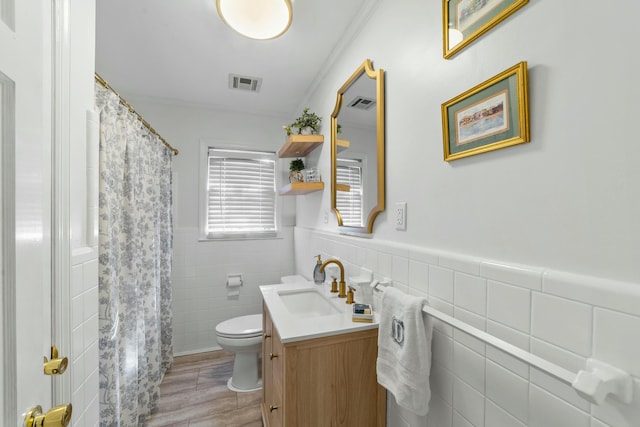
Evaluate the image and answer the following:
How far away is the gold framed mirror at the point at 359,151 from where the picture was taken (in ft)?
4.44

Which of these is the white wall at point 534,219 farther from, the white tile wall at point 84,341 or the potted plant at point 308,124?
the white tile wall at point 84,341

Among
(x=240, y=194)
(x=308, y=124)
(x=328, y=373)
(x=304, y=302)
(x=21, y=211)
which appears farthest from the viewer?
(x=240, y=194)

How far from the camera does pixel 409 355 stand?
0.92 m

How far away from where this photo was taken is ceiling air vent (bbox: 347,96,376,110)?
4.73ft

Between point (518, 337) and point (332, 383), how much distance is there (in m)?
0.74

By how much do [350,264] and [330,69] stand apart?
143cm

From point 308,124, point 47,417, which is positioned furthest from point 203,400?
point 308,124

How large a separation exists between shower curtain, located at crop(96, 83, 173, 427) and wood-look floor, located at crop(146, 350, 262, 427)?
0.12 meters

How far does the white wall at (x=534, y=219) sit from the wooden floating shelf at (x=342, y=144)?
21.9 inches

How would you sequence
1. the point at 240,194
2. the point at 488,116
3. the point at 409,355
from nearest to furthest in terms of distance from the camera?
the point at 488,116 < the point at 409,355 < the point at 240,194

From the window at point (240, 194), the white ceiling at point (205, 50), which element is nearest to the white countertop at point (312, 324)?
the window at point (240, 194)

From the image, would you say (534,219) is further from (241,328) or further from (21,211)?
(241,328)

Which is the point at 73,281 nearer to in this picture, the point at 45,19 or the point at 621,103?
the point at 45,19

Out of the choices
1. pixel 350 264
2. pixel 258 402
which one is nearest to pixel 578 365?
pixel 350 264
